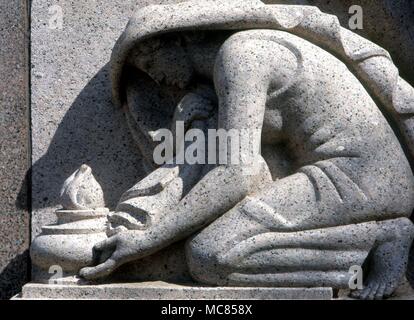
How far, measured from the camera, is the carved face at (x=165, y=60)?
343cm

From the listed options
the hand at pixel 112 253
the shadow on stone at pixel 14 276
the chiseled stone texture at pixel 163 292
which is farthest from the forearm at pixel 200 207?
the shadow on stone at pixel 14 276

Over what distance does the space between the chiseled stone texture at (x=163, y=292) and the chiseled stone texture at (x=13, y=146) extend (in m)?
0.52

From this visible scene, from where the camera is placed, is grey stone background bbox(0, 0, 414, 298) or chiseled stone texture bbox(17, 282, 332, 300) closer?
chiseled stone texture bbox(17, 282, 332, 300)

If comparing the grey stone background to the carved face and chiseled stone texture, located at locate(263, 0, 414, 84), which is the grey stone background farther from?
the carved face

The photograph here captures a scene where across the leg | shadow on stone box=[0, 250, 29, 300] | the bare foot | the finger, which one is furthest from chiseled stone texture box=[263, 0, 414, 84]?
shadow on stone box=[0, 250, 29, 300]

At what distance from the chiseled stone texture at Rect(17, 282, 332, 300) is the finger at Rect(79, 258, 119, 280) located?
2.1 inches

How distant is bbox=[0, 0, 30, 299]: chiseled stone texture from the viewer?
3.76 metres

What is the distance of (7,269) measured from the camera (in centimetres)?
376

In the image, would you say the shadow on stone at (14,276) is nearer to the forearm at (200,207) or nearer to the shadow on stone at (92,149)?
the shadow on stone at (92,149)

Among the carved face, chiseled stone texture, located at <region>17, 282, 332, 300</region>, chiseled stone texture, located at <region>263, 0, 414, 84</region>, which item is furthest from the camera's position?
chiseled stone texture, located at <region>263, 0, 414, 84</region>

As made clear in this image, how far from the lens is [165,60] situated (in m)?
3.46

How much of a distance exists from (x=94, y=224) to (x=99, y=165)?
1.40ft

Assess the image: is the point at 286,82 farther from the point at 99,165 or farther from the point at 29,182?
the point at 29,182

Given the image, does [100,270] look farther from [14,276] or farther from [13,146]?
[13,146]
